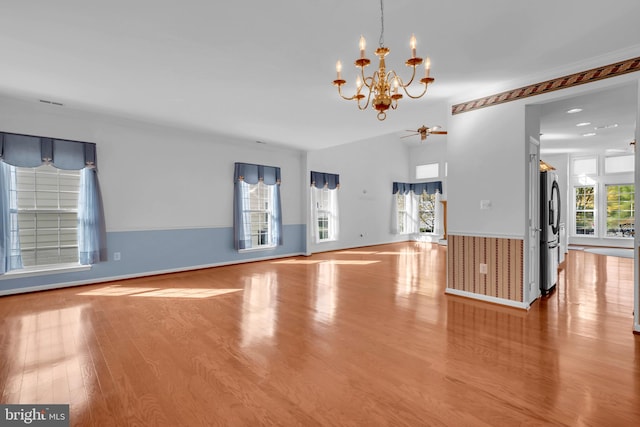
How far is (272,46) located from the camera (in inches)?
108

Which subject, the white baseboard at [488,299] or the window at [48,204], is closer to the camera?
the white baseboard at [488,299]

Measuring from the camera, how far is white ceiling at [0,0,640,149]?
2232 mm

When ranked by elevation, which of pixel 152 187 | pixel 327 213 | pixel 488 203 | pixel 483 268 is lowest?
pixel 483 268

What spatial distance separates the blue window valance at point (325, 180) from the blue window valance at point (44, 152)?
15.1ft

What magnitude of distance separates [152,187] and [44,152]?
1454mm

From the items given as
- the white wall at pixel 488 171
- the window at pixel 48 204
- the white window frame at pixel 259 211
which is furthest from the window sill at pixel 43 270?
the white wall at pixel 488 171

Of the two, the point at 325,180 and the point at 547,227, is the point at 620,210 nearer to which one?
the point at 547,227

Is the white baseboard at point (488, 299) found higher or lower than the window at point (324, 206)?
lower

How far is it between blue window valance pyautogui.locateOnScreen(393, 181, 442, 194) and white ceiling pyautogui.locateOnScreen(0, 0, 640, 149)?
20.9 ft

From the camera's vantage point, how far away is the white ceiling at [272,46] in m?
2.23

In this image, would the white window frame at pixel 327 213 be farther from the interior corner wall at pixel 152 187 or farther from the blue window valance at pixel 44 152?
the blue window valance at pixel 44 152

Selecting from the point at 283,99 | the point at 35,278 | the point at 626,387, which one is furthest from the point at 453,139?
the point at 35,278

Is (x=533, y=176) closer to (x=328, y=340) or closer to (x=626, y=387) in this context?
(x=626, y=387)

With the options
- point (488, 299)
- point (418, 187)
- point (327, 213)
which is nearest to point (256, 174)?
point (327, 213)
